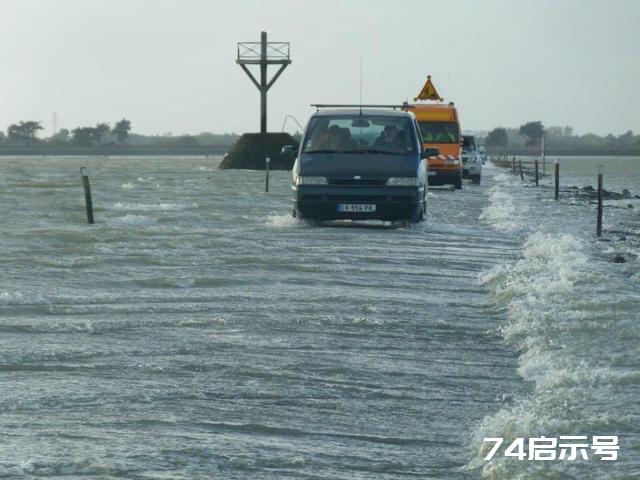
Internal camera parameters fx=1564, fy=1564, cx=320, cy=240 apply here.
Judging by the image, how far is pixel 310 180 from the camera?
2269cm

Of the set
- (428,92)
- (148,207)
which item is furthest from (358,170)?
(428,92)

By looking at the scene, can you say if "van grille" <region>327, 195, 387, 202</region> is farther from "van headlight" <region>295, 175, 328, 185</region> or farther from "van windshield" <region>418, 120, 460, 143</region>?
"van windshield" <region>418, 120, 460, 143</region>

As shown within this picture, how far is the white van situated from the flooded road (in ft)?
98.9

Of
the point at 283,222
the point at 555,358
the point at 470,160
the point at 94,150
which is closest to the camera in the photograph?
the point at 555,358

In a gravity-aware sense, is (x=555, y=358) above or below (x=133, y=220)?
above

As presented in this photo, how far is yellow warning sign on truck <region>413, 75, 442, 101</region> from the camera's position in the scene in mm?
45719

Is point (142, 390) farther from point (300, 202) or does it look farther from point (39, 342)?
point (300, 202)

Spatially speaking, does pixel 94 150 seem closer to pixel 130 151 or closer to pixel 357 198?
pixel 130 151

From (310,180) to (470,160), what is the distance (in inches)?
1135

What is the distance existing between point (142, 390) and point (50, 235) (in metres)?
14.2

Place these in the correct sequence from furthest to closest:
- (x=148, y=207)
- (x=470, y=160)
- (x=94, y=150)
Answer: (x=94, y=150) → (x=470, y=160) → (x=148, y=207)

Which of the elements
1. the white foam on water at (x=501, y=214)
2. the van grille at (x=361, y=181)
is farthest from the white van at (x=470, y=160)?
the van grille at (x=361, y=181)

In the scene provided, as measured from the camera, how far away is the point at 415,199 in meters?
22.8

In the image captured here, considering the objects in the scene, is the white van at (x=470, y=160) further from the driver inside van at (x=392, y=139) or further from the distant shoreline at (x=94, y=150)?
the distant shoreline at (x=94, y=150)
